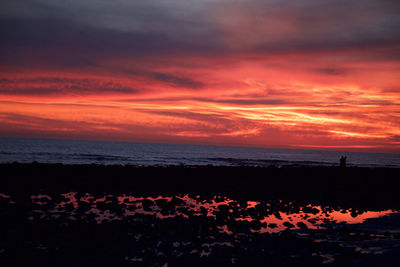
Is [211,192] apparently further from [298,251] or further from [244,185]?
[298,251]

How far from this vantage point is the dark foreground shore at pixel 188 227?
8188 mm

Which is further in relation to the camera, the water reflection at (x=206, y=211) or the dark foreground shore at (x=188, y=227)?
the water reflection at (x=206, y=211)

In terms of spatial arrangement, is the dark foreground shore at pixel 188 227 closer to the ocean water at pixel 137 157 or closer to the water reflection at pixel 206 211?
the water reflection at pixel 206 211

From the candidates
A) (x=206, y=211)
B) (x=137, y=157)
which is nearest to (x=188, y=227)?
(x=206, y=211)

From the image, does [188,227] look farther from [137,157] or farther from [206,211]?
[137,157]

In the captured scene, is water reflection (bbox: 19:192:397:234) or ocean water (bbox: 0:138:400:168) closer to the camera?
water reflection (bbox: 19:192:397:234)

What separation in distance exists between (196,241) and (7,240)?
17.2 feet

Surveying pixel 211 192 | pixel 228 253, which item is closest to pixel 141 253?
pixel 228 253

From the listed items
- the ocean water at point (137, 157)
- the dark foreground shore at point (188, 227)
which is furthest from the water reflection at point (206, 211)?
the ocean water at point (137, 157)

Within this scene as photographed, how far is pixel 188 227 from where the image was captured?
11.2m

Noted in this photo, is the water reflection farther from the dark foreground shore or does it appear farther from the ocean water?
the ocean water

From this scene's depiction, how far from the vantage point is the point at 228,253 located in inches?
338

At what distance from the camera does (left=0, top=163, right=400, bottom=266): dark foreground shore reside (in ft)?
26.9

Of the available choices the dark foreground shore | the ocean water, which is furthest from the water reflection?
the ocean water
